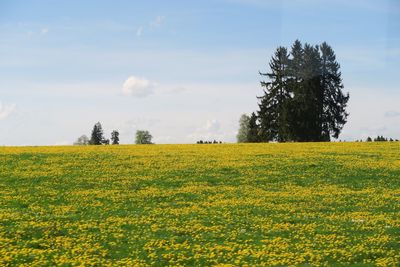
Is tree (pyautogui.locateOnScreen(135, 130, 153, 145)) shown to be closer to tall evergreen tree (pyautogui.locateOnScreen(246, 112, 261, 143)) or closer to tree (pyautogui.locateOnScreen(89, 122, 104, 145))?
tree (pyautogui.locateOnScreen(89, 122, 104, 145))

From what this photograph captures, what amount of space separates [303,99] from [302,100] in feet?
0.73

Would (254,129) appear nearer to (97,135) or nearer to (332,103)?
(332,103)

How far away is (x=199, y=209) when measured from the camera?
23.6 m

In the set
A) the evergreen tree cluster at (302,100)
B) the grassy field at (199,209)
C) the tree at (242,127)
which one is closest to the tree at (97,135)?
the tree at (242,127)

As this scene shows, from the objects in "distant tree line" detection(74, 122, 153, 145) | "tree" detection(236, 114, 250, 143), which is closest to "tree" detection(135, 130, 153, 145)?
"distant tree line" detection(74, 122, 153, 145)

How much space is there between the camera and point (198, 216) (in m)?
22.0

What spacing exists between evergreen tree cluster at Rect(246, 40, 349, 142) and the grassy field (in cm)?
3607

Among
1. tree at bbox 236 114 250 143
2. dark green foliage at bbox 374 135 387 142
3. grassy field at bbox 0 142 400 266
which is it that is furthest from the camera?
tree at bbox 236 114 250 143

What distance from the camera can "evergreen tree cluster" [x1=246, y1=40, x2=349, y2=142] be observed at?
261ft

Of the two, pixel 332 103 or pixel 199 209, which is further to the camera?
pixel 332 103

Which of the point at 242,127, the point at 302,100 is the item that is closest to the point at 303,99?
the point at 302,100

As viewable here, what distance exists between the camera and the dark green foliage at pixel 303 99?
3130 inches

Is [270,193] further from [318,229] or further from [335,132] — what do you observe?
[335,132]

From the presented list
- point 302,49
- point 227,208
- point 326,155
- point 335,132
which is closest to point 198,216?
point 227,208
